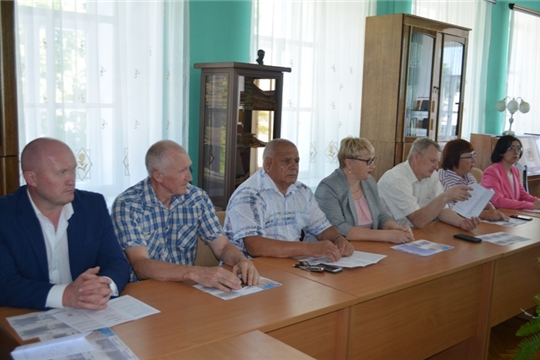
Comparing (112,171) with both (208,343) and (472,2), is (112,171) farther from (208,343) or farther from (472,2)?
(472,2)

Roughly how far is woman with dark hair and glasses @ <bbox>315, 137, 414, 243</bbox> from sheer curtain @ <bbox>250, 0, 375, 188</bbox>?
147 centimetres

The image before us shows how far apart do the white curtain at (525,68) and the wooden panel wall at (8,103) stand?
6.28 meters

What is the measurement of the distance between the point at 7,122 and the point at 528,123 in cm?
682

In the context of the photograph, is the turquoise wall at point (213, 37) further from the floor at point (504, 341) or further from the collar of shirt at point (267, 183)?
the floor at point (504, 341)

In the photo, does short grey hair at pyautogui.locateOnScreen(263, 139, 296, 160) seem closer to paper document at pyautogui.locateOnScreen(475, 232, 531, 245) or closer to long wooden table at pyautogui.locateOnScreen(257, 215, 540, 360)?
long wooden table at pyautogui.locateOnScreen(257, 215, 540, 360)

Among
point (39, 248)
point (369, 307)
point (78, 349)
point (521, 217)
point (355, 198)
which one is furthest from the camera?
point (521, 217)

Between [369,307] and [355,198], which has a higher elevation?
[355,198]

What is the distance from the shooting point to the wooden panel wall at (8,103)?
2221 mm

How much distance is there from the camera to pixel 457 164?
3.70 m

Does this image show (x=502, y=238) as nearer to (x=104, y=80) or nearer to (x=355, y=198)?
(x=355, y=198)

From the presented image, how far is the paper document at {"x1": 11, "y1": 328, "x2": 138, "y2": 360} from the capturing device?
1310 mm

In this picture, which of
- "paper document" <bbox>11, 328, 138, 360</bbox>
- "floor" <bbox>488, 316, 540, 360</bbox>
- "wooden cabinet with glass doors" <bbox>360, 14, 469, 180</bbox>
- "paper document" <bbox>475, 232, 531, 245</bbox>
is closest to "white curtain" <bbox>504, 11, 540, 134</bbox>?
"wooden cabinet with glass doors" <bbox>360, 14, 469, 180</bbox>

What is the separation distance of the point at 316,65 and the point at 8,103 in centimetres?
278

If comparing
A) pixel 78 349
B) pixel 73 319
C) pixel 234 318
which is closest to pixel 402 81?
pixel 234 318
